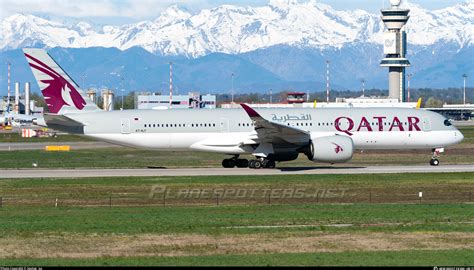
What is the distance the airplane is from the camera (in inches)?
2299

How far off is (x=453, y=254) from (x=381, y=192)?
17509 mm

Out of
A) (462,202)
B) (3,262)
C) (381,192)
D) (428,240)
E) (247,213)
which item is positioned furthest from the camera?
(381,192)

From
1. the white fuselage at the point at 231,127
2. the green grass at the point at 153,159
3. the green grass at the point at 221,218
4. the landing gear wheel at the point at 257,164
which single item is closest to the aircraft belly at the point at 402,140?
the white fuselage at the point at 231,127

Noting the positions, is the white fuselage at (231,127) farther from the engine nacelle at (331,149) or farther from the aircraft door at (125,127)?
the engine nacelle at (331,149)

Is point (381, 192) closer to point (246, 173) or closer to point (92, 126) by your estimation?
point (246, 173)

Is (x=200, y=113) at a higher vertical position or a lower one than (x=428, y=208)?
higher

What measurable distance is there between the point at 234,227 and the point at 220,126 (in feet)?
85.0

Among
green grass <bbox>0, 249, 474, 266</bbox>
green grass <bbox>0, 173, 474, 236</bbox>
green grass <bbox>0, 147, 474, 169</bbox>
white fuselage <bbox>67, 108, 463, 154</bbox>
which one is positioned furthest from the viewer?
green grass <bbox>0, 147, 474, 169</bbox>

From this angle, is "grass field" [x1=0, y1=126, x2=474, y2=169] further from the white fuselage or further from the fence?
the fence

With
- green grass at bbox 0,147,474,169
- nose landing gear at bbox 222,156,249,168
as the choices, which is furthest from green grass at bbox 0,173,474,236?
green grass at bbox 0,147,474,169

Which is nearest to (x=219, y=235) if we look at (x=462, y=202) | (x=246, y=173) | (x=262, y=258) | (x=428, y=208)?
(x=262, y=258)

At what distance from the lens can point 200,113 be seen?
60188 mm

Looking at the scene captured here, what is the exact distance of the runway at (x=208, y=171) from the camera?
55694mm

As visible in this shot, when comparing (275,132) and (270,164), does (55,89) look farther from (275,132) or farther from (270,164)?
(270,164)
